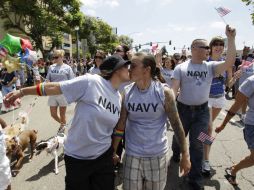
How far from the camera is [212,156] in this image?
6027mm

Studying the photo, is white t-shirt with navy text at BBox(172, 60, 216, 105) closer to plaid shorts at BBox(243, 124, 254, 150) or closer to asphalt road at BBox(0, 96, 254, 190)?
plaid shorts at BBox(243, 124, 254, 150)

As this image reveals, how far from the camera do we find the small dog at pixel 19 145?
207 inches

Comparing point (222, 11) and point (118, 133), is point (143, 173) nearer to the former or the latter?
point (118, 133)

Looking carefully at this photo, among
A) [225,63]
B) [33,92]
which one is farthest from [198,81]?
[33,92]

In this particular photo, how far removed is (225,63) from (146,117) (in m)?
1.51

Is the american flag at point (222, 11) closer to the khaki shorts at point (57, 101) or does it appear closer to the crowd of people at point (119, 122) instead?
the crowd of people at point (119, 122)

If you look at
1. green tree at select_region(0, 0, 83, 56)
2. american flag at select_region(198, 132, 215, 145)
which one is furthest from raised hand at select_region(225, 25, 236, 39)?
green tree at select_region(0, 0, 83, 56)

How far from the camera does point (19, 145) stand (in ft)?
18.1

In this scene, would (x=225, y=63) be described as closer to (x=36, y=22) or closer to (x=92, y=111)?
(x=92, y=111)

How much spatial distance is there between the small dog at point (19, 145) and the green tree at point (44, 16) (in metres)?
24.4

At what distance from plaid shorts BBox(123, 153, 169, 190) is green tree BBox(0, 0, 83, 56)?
90.2 feet

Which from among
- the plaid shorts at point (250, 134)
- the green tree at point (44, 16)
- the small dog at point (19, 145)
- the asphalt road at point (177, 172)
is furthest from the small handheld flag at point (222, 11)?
the green tree at point (44, 16)

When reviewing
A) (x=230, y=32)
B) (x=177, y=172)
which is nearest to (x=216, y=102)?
(x=177, y=172)

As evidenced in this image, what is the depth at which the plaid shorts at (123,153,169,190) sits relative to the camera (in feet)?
10.2
